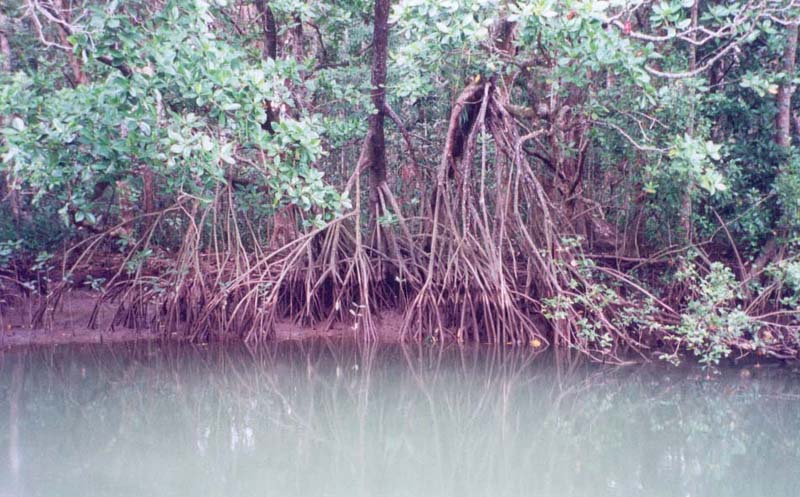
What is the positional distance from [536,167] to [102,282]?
3.92m

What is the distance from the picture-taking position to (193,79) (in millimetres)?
4391

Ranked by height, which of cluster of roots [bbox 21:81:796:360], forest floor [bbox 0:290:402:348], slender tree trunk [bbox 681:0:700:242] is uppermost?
slender tree trunk [bbox 681:0:700:242]

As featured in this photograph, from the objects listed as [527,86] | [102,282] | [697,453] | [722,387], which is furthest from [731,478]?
[102,282]

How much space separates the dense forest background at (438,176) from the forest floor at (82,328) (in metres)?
0.09

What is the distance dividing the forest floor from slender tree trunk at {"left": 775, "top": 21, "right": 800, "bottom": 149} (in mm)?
3225

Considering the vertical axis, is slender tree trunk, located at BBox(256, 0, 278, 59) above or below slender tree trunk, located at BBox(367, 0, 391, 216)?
above

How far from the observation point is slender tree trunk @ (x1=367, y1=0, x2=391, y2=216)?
6.43m

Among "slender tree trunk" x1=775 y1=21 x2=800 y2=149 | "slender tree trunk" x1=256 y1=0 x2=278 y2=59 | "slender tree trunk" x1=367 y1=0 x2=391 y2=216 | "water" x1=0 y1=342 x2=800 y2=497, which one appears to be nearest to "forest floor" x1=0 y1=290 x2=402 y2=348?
"water" x1=0 y1=342 x2=800 y2=497

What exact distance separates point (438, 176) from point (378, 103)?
0.78 metres

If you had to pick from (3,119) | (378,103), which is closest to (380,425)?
(378,103)

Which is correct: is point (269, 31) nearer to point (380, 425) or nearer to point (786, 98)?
point (380, 425)

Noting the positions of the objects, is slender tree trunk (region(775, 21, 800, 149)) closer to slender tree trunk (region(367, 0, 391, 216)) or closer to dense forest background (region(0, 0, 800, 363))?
dense forest background (region(0, 0, 800, 363))

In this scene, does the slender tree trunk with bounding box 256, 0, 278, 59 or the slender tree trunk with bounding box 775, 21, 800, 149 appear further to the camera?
the slender tree trunk with bounding box 256, 0, 278, 59

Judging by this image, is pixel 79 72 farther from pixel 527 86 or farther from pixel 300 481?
pixel 300 481
